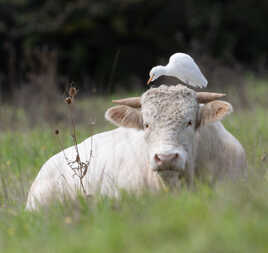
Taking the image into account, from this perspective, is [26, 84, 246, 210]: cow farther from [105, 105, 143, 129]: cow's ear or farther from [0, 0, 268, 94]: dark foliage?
[0, 0, 268, 94]: dark foliage

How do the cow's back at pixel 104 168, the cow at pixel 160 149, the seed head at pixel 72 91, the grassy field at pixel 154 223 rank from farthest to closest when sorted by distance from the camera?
the cow's back at pixel 104 168 → the cow at pixel 160 149 → the seed head at pixel 72 91 → the grassy field at pixel 154 223

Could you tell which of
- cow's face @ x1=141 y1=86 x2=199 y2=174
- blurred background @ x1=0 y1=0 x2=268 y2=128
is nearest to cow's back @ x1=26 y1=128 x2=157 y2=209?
cow's face @ x1=141 y1=86 x2=199 y2=174

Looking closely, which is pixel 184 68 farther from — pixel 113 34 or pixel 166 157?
pixel 113 34

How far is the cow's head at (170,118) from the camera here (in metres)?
4.63

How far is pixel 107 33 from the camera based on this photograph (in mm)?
23516

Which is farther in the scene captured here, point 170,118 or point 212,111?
point 212,111

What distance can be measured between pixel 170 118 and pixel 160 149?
433 millimetres

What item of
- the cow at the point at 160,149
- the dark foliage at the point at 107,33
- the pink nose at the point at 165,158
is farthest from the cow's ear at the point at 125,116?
the dark foliage at the point at 107,33

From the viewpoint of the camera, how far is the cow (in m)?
4.82

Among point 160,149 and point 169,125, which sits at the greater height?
point 169,125

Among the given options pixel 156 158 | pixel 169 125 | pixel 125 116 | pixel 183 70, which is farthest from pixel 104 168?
pixel 183 70

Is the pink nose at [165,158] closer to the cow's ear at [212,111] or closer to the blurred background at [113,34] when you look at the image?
the cow's ear at [212,111]

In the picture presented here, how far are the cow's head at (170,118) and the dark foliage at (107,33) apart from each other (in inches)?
614

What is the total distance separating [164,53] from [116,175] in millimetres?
18847
